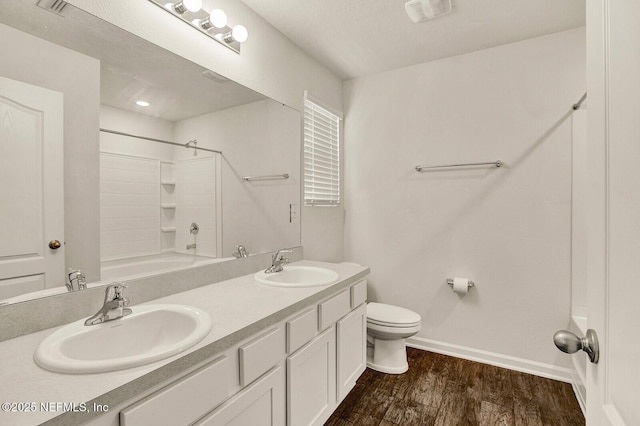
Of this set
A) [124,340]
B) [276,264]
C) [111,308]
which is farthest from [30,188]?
[276,264]

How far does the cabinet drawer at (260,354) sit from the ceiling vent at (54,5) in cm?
138

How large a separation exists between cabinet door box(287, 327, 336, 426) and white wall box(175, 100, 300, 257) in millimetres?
727

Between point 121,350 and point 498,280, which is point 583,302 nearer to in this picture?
point 498,280

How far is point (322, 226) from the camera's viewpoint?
2.71 metres

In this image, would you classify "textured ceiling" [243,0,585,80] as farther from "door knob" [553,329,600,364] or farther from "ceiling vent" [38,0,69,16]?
"door knob" [553,329,600,364]

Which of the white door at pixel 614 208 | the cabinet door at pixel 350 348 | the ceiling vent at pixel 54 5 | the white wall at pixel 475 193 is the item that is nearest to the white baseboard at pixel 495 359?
the white wall at pixel 475 193

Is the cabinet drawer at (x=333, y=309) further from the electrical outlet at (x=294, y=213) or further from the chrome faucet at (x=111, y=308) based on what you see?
the chrome faucet at (x=111, y=308)

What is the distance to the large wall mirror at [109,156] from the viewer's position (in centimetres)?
104

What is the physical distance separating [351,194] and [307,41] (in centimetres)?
135

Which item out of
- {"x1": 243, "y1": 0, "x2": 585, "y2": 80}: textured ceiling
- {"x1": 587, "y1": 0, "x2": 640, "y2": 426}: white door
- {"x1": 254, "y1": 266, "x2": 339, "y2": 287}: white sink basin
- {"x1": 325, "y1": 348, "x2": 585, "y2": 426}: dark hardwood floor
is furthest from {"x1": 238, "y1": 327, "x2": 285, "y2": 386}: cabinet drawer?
{"x1": 243, "y1": 0, "x2": 585, "y2": 80}: textured ceiling

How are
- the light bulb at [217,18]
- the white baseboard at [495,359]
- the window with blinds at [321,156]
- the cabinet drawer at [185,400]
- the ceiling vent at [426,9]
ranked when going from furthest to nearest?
the window with blinds at [321,156] → the white baseboard at [495,359] → the ceiling vent at [426,9] → the light bulb at [217,18] → the cabinet drawer at [185,400]

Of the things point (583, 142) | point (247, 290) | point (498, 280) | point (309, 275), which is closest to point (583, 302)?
point (498, 280)

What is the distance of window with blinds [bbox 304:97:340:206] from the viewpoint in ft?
8.15

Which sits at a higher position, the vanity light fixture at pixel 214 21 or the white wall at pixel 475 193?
the vanity light fixture at pixel 214 21
